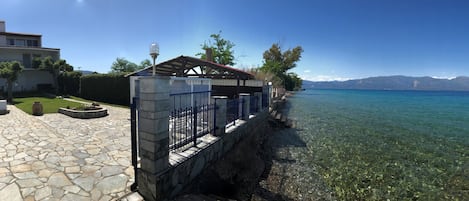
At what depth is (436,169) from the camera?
8.37 m

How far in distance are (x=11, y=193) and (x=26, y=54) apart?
3122 cm

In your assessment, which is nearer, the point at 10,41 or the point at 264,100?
the point at 264,100

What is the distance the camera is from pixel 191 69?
12.2m

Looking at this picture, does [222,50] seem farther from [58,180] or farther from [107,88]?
[58,180]

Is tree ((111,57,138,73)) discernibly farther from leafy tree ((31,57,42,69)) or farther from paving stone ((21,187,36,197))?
paving stone ((21,187,36,197))

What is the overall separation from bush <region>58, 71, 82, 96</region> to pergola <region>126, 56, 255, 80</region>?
18.1m

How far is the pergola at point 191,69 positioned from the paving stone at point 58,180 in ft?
22.1

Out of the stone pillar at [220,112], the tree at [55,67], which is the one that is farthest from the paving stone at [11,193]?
the tree at [55,67]

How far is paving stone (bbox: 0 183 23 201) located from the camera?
3.72 meters

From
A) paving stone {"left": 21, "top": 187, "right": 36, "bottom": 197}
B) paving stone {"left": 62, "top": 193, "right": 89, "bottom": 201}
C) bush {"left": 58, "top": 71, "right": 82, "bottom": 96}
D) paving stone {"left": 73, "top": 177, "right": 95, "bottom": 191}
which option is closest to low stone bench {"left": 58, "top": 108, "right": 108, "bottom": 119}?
paving stone {"left": 73, "top": 177, "right": 95, "bottom": 191}

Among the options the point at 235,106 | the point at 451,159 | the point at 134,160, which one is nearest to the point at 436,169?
the point at 451,159

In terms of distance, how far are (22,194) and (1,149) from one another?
3.44 metres

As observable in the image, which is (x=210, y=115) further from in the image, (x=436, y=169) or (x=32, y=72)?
(x=32, y=72)

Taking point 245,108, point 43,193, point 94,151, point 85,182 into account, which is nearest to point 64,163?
point 94,151
